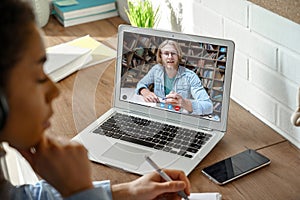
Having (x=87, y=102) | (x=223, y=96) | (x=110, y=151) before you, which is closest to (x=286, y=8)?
(x=223, y=96)

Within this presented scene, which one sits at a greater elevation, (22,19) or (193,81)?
(22,19)

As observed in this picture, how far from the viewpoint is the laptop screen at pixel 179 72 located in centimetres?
136

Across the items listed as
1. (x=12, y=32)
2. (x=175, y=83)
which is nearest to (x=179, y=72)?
(x=175, y=83)

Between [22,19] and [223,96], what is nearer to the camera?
[22,19]

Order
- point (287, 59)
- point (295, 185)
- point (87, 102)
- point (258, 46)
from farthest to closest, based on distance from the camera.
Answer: point (87, 102), point (258, 46), point (287, 59), point (295, 185)

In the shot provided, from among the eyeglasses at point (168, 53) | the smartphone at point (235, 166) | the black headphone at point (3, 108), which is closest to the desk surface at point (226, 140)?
the smartphone at point (235, 166)

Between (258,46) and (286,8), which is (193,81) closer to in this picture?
(258,46)

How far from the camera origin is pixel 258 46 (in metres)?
1.41

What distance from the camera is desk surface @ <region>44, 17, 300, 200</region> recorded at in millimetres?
1175

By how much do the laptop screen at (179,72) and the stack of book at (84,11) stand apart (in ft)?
2.48

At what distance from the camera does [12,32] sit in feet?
1.99

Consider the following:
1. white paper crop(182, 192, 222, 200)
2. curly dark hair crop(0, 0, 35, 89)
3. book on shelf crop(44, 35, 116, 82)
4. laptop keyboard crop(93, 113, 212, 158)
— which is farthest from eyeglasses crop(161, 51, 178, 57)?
curly dark hair crop(0, 0, 35, 89)

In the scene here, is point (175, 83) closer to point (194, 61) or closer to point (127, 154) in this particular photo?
point (194, 61)

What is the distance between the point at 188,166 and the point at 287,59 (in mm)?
353
